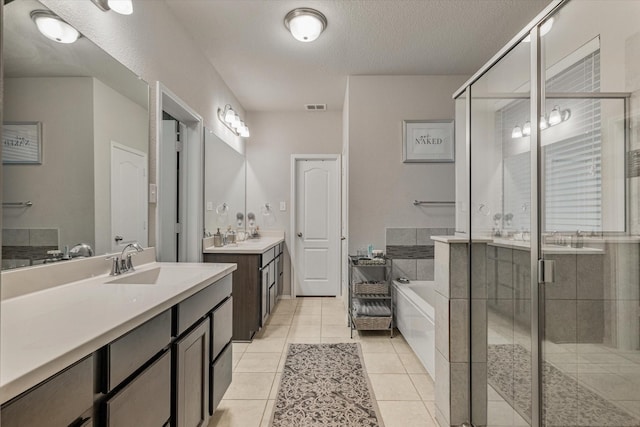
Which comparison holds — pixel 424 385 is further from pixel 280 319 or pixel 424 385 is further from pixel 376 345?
A: pixel 280 319

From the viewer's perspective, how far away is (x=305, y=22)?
7.59 feet

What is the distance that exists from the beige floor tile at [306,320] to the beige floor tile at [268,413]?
141cm

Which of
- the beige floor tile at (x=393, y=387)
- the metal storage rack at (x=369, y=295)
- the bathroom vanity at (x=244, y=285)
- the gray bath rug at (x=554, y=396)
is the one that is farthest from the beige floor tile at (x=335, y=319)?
the gray bath rug at (x=554, y=396)

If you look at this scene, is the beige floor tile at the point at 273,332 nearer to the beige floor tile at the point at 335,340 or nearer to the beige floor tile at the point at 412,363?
the beige floor tile at the point at 335,340

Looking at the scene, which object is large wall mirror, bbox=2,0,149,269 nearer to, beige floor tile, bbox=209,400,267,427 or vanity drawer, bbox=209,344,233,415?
vanity drawer, bbox=209,344,233,415

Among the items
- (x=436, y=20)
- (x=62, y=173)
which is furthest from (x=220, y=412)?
(x=436, y=20)

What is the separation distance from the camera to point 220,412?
1.89 metres

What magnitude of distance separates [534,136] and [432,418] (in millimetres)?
1563

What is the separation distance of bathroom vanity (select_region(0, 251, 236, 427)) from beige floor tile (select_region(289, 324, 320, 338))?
1409 mm

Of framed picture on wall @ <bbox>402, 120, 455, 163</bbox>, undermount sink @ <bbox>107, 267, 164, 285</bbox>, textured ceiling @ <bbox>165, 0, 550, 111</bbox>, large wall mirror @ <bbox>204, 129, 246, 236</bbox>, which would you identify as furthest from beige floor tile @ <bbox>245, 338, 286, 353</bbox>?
textured ceiling @ <bbox>165, 0, 550, 111</bbox>

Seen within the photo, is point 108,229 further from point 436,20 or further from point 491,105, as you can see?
point 436,20

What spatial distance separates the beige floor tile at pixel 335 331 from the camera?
307 cm

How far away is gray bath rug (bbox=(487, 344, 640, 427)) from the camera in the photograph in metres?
1.05

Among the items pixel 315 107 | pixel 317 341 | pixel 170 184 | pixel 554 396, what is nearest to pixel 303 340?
pixel 317 341
